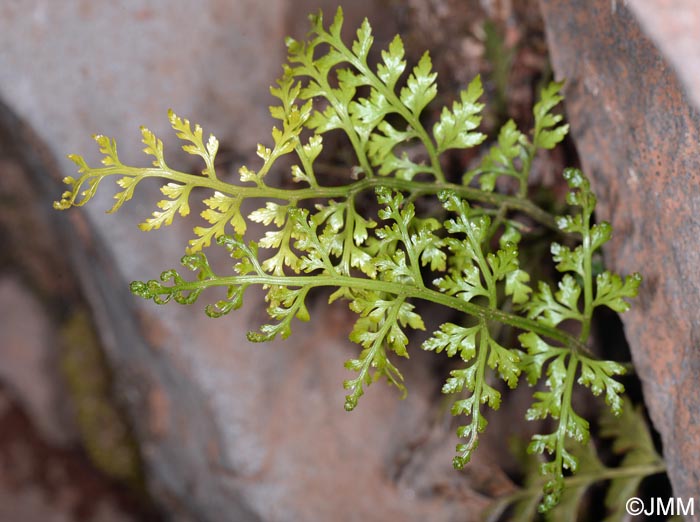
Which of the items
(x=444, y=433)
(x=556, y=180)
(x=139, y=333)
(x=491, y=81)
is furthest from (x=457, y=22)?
(x=139, y=333)

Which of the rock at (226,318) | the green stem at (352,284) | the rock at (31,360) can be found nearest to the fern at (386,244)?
the green stem at (352,284)

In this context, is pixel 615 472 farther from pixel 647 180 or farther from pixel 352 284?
pixel 352 284

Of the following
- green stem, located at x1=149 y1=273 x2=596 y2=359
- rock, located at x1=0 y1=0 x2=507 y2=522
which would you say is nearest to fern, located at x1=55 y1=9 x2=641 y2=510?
green stem, located at x1=149 y1=273 x2=596 y2=359

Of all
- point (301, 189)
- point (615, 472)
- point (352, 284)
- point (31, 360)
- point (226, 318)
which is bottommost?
point (615, 472)

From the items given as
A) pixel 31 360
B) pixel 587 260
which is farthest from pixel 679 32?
pixel 31 360

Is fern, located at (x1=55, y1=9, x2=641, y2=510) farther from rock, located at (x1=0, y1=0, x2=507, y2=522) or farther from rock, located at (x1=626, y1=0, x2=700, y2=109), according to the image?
rock, located at (x1=0, y1=0, x2=507, y2=522)

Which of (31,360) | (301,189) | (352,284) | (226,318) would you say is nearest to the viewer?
(352,284)

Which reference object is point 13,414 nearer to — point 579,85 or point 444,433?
point 444,433

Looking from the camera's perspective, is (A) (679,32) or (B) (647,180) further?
(B) (647,180)
